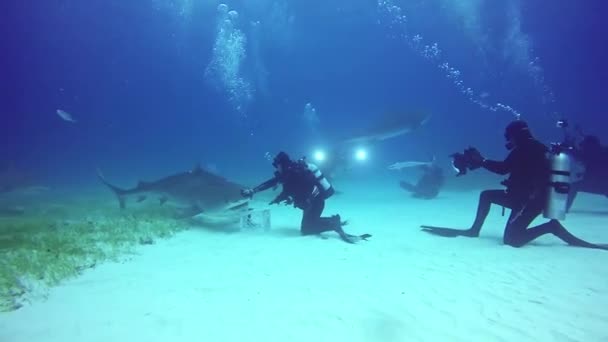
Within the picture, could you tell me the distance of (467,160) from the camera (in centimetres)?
743

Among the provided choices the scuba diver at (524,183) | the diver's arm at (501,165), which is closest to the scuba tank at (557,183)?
the scuba diver at (524,183)

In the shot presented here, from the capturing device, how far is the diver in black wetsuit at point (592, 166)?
36.8ft

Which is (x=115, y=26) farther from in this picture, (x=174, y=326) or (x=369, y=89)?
(x=369, y=89)

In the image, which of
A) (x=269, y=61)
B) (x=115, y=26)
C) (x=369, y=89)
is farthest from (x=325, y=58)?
(x=115, y=26)

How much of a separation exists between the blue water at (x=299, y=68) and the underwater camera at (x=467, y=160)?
1272 centimetres

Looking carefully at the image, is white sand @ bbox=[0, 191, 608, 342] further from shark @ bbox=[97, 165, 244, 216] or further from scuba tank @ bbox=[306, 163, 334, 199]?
shark @ bbox=[97, 165, 244, 216]

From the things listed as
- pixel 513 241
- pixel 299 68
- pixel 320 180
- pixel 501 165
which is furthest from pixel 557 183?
pixel 299 68

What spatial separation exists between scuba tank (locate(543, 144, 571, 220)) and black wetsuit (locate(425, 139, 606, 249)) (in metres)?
0.12

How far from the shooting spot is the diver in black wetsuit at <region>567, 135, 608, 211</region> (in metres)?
11.2

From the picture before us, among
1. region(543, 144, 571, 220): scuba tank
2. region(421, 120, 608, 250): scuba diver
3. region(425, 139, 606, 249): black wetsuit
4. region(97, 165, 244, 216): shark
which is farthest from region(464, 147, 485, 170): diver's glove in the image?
region(97, 165, 244, 216): shark

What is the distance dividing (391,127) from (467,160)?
1197 centimetres

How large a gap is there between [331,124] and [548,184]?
124492mm

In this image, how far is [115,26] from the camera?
7850cm

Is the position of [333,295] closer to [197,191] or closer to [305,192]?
[305,192]
